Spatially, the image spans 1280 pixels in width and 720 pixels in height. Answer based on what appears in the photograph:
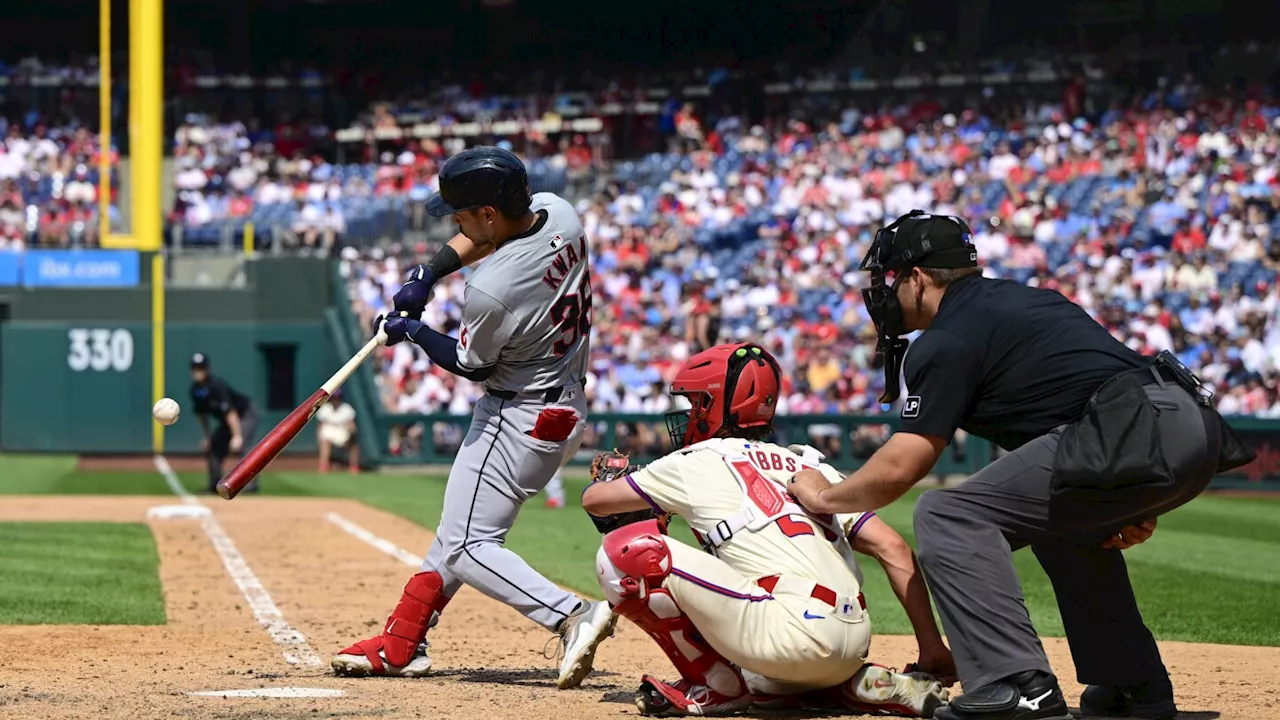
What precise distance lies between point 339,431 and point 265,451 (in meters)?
17.0

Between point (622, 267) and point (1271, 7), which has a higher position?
point (1271, 7)

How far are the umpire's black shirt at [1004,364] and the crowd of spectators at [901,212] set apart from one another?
47.9 ft

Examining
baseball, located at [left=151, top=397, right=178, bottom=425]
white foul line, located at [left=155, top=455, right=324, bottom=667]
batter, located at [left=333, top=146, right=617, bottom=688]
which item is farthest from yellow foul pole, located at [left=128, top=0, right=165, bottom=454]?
batter, located at [left=333, top=146, right=617, bottom=688]

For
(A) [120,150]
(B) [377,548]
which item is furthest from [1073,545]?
(A) [120,150]

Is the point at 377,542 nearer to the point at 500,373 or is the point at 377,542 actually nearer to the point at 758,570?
the point at 500,373

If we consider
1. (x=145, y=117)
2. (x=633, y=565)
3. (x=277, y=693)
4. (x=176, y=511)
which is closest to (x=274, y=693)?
(x=277, y=693)

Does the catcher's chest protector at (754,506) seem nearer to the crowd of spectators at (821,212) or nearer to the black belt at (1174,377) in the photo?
the black belt at (1174,377)

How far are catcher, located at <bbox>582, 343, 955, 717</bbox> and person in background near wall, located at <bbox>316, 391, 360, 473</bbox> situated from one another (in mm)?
17575

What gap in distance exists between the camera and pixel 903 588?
4.57 meters

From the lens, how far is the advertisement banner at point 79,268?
24406mm

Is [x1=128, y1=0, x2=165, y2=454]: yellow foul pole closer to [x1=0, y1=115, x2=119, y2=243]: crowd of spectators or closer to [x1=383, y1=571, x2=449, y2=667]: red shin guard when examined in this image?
[x1=0, y1=115, x2=119, y2=243]: crowd of spectators

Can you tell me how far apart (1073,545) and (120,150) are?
28.1 metres

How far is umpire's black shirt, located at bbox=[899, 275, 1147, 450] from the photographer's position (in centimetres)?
420

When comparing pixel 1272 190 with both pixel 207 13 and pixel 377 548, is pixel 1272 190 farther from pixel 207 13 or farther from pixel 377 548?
pixel 207 13
